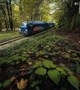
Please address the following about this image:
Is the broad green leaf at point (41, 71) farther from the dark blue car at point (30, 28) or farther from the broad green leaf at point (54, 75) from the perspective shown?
the dark blue car at point (30, 28)

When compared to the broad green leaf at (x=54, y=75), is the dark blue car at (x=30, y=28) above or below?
below

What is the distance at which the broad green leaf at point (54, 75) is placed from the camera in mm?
2725

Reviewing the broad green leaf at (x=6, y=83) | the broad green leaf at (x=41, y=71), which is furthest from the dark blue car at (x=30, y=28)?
the broad green leaf at (x=41, y=71)

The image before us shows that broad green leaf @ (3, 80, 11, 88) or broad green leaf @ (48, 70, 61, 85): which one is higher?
broad green leaf @ (48, 70, 61, 85)

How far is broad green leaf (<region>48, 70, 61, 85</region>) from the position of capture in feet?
8.94

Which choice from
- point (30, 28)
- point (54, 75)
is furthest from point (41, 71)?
point (30, 28)

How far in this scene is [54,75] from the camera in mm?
2768

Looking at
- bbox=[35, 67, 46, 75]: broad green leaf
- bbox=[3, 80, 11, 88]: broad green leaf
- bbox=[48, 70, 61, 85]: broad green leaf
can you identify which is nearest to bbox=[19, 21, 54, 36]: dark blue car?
bbox=[3, 80, 11, 88]: broad green leaf

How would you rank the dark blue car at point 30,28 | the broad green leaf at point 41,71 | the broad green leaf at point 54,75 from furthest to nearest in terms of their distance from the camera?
the dark blue car at point 30,28
the broad green leaf at point 41,71
the broad green leaf at point 54,75

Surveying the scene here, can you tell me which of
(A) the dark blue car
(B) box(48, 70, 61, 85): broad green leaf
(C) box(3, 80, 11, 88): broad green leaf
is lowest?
(A) the dark blue car

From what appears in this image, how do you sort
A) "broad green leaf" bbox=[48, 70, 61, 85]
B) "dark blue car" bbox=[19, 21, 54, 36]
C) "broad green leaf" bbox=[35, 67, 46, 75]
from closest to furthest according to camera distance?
"broad green leaf" bbox=[48, 70, 61, 85]
"broad green leaf" bbox=[35, 67, 46, 75]
"dark blue car" bbox=[19, 21, 54, 36]

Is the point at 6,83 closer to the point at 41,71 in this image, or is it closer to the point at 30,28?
the point at 41,71

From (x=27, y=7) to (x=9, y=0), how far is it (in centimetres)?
318

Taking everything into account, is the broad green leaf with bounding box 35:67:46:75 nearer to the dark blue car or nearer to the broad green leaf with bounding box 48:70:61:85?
the broad green leaf with bounding box 48:70:61:85
